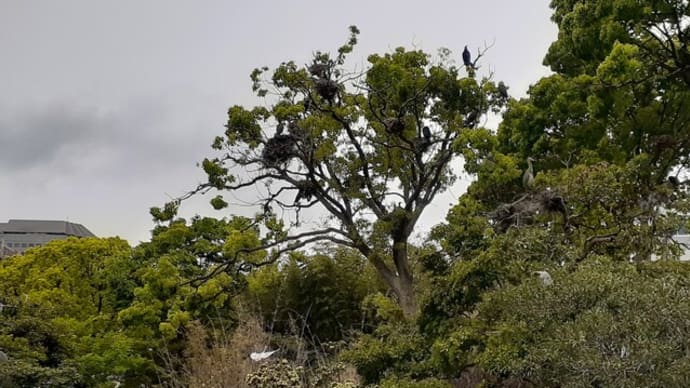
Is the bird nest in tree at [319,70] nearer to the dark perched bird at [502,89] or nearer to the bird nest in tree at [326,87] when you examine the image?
the bird nest in tree at [326,87]

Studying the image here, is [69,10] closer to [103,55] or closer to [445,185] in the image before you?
[103,55]

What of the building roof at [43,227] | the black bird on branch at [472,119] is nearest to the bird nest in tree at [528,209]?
the black bird on branch at [472,119]

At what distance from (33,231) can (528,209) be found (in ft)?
136

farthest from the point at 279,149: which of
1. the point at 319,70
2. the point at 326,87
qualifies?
the point at 319,70

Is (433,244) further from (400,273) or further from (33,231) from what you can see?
(33,231)

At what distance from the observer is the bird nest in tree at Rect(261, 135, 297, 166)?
8.56 m

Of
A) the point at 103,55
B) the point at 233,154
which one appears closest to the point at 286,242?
the point at 233,154

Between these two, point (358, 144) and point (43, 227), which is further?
point (43, 227)

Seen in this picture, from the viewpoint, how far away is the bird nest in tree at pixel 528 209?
6.02 metres

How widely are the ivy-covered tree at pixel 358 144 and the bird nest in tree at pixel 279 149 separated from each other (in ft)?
0.05

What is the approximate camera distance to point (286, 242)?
30.4 feet

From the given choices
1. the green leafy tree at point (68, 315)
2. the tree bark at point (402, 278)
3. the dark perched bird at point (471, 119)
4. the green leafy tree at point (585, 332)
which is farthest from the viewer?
the dark perched bird at point (471, 119)

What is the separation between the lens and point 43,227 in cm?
4116

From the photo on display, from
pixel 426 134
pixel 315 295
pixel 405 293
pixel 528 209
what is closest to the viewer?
pixel 528 209
